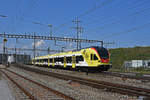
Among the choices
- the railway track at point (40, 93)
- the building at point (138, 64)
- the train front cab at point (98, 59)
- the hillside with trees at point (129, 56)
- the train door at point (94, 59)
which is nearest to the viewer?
the railway track at point (40, 93)

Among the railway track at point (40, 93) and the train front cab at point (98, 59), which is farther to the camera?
the train front cab at point (98, 59)

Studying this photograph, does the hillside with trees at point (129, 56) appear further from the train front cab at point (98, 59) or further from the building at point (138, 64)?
the train front cab at point (98, 59)

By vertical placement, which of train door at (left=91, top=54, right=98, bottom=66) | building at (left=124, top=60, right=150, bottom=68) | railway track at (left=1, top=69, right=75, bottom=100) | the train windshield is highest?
the train windshield

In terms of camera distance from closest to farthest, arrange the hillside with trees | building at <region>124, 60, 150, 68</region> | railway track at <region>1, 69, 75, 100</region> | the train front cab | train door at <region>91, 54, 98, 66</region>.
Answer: railway track at <region>1, 69, 75, 100</region> < the train front cab < train door at <region>91, 54, 98, 66</region> < building at <region>124, 60, 150, 68</region> < the hillside with trees

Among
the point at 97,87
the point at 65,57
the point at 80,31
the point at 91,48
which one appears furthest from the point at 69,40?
the point at 97,87

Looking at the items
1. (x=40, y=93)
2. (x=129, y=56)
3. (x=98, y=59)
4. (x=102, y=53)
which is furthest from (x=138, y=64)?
(x=40, y=93)

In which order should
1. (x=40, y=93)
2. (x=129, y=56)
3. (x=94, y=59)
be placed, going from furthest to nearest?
(x=129, y=56)
(x=94, y=59)
(x=40, y=93)

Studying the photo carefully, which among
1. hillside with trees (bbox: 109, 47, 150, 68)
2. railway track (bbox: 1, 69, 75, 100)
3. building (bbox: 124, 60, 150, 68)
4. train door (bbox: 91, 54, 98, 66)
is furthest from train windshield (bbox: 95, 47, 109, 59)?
hillside with trees (bbox: 109, 47, 150, 68)

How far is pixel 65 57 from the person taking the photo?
111ft

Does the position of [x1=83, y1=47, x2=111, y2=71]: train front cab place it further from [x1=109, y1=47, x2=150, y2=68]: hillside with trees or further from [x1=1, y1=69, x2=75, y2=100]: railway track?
[x1=109, y1=47, x2=150, y2=68]: hillside with trees

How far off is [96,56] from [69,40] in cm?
1754

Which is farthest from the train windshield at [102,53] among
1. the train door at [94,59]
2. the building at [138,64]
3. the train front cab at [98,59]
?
the building at [138,64]

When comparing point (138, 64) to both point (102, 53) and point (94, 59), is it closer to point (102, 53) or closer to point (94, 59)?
point (102, 53)

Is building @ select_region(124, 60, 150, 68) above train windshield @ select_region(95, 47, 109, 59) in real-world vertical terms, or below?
below
